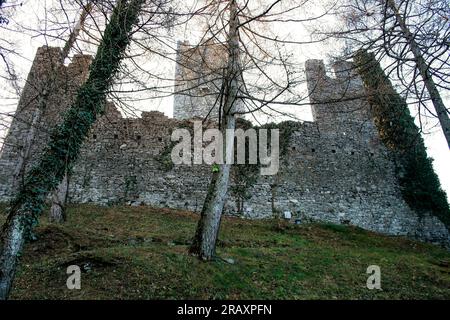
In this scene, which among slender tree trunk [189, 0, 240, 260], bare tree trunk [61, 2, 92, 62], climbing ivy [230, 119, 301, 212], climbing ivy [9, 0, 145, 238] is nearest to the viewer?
bare tree trunk [61, 2, 92, 62]

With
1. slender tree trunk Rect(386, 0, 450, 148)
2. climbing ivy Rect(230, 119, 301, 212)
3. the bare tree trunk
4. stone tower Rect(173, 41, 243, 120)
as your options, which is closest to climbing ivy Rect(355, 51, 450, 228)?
climbing ivy Rect(230, 119, 301, 212)

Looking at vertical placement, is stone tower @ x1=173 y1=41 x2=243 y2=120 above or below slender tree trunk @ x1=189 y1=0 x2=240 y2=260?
above

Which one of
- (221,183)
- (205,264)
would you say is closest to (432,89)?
(221,183)

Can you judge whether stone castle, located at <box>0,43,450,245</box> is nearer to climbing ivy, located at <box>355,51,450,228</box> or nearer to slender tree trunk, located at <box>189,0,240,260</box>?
climbing ivy, located at <box>355,51,450,228</box>

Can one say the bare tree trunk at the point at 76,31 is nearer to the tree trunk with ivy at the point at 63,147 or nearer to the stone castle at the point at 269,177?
the tree trunk with ivy at the point at 63,147

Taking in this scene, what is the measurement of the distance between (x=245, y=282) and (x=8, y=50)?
4.67 metres

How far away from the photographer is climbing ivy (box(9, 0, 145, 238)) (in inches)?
170

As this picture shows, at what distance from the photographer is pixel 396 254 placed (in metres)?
8.51

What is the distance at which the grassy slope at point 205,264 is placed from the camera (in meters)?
4.54

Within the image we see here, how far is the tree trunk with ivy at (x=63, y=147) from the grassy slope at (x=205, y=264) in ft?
2.42

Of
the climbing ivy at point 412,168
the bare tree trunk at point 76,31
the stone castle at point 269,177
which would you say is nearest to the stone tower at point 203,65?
the bare tree trunk at point 76,31

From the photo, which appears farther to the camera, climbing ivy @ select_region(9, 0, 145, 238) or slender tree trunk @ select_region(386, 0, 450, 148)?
slender tree trunk @ select_region(386, 0, 450, 148)

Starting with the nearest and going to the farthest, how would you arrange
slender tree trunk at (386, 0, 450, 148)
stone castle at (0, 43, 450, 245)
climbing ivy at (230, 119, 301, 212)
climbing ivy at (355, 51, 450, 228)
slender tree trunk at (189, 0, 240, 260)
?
slender tree trunk at (189, 0, 240, 260) → slender tree trunk at (386, 0, 450, 148) → stone castle at (0, 43, 450, 245) → climbing ivy at (230, 119, 301, 212) → climbing ivy at (355, 51, 450, 228)
